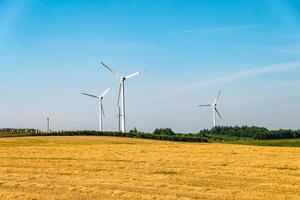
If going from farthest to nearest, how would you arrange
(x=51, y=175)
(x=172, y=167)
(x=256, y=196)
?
(x=172, y=167)
(x=51, y=175)
(x=256, y=196)

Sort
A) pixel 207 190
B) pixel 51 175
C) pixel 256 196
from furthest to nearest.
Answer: pixel 51 175 < pixel 207 190 < pixel 256 196

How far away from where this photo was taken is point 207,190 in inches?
→ 688

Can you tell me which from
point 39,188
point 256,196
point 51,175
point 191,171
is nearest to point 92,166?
point 51,175

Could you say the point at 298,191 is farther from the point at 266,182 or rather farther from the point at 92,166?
the point at 92,166

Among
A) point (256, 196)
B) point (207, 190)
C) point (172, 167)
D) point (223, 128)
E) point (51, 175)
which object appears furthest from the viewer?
point (223, 128)

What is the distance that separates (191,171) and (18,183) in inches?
302

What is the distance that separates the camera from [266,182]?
19.3 m

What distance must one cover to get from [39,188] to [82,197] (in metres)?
2.58

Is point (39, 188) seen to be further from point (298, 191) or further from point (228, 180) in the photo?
point (298, 191)

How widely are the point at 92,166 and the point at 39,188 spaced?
753 cm

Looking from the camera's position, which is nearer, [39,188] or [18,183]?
[39,188]

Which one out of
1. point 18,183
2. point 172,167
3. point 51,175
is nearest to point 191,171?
point 172,167

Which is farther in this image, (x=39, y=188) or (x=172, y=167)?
(x=172, y=167)

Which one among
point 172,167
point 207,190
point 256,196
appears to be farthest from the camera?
point 172,167
